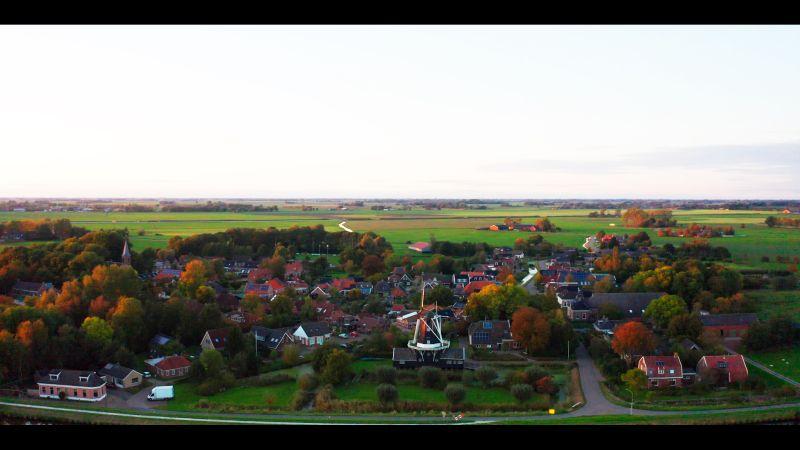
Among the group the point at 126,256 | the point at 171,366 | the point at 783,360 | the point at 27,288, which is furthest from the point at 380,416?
the point at 126,256

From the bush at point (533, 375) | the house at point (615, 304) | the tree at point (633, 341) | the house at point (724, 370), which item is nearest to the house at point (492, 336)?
the tree at point (633, 341)

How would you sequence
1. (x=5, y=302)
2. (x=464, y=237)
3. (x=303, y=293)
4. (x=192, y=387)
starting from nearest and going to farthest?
(x=192, y=387) < (x=5, y=302) < (x=303, y=293) < (x=464, y=237)

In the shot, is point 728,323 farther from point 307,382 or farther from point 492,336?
point 307,382

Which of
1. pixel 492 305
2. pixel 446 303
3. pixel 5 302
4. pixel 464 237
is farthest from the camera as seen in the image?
pixel 464 237

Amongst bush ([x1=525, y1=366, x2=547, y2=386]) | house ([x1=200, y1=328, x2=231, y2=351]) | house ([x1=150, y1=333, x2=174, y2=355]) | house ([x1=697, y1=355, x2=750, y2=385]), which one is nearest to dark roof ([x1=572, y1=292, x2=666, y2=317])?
house ([x1=697, y1=355, x2=750, y2=385])
